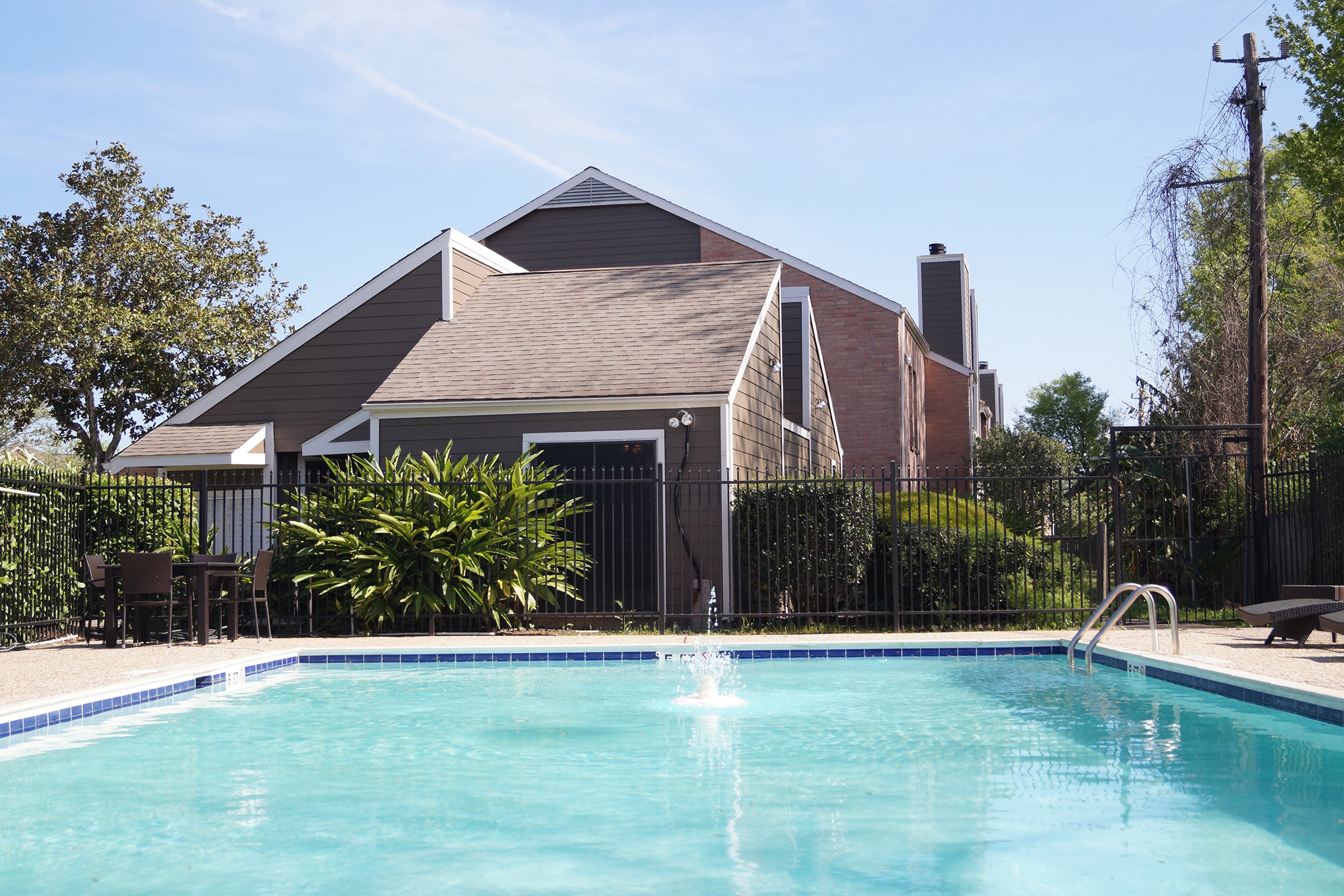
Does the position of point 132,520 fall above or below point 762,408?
below

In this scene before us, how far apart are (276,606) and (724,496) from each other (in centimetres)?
532

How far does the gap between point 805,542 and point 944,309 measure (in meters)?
20.3

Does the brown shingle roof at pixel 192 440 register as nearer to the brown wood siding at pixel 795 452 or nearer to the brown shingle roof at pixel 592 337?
the brown shingle roof at pixel 592 337

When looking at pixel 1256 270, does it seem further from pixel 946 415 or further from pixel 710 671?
pixel 946 415

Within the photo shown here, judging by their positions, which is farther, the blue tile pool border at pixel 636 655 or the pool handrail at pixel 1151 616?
the blue tile pool border at pixel 636 655

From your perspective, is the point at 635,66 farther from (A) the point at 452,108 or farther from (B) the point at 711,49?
(A) the point at 452,108

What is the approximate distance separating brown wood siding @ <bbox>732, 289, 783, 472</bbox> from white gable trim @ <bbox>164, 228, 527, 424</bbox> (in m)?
4.51

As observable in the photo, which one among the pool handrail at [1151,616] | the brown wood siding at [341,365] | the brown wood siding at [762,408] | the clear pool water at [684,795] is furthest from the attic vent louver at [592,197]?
the clear pool water at [684,795]

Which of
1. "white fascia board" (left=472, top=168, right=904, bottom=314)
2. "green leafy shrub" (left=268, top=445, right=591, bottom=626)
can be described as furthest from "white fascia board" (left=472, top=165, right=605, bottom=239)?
"green leafy shrub" (left=268, top=445, right=591, bottom=626)

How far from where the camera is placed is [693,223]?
2120 cm

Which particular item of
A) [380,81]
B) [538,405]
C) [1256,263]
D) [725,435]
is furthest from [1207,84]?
[380,81]

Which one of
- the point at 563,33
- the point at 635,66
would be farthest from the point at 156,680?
the point at 635,66

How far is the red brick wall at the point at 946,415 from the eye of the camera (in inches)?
1084

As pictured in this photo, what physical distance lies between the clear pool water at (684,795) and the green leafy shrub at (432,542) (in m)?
3.24
